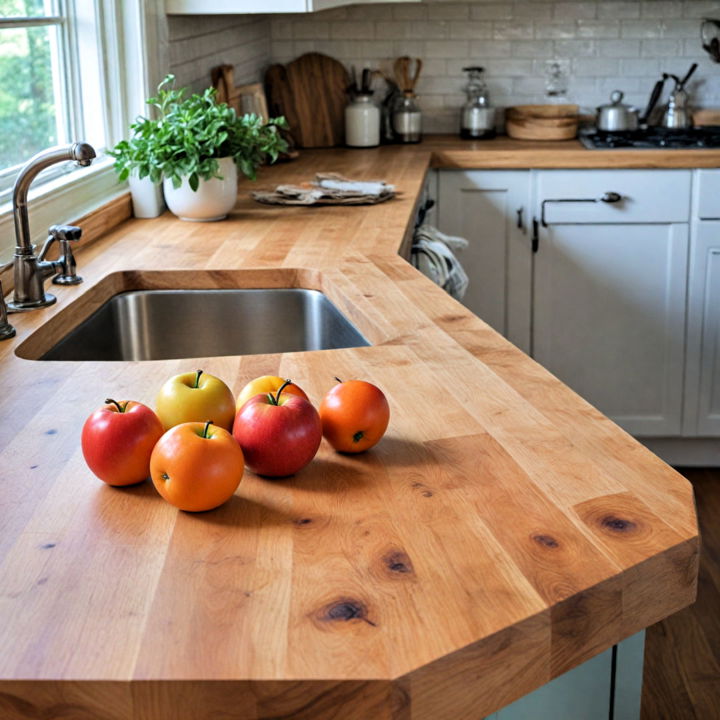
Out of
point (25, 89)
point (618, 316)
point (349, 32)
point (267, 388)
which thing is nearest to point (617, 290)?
point (618, 316)

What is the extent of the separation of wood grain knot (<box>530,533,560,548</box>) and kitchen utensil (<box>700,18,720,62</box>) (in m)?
3.65

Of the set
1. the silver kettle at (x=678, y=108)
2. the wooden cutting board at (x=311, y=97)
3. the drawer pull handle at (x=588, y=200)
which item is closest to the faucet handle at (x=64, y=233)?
the drawer pull handle at (x=588, y=200)

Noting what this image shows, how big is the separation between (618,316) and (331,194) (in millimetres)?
1443

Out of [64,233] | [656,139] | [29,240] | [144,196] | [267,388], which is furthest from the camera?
[656,139]

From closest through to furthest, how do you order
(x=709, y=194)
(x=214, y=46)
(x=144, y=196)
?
(x=144, y=196) < (x=214, y=46) < (x=709, y=194)

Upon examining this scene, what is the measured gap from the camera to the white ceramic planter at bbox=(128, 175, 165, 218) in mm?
2748

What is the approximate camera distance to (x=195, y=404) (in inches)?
48.2

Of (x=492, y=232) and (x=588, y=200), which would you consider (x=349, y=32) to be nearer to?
(x=492, y=232)


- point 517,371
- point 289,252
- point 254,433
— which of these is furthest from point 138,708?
point 289,252

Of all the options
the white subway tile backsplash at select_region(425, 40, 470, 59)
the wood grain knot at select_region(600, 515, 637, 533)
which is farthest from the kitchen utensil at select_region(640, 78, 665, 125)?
the wood grain knot at select_region(600, 515, 637, 533)

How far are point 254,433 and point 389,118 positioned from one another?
3.25m

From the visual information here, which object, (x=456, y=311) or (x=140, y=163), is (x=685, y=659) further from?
(x=140, y=163)

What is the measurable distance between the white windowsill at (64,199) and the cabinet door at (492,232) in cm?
142

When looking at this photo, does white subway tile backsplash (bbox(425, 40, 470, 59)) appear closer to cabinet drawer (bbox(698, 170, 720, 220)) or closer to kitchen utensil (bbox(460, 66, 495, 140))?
kitchen utensil (bbox(460, 66, 495, 140))
